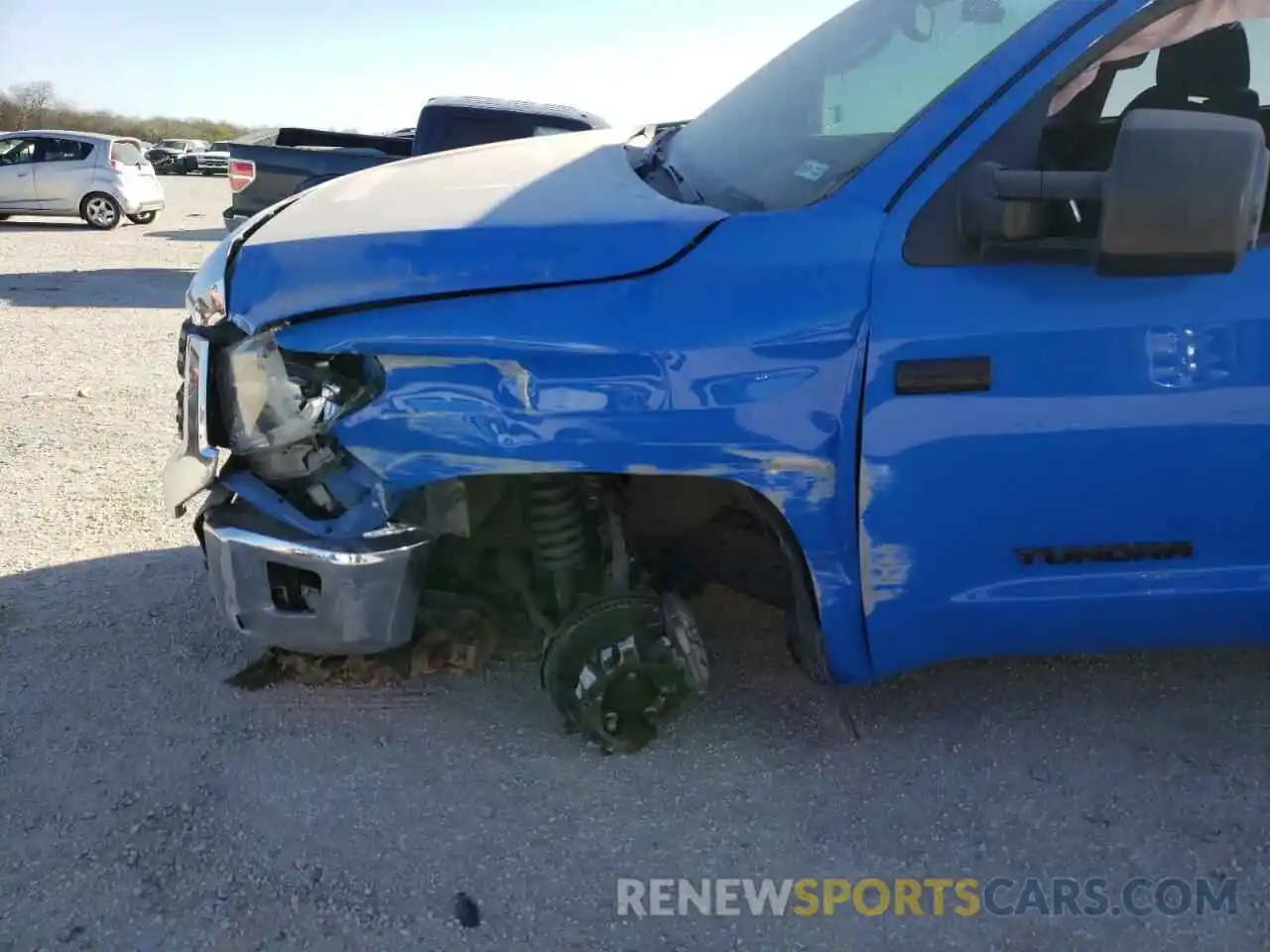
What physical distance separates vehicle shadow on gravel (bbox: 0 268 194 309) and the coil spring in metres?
7.33

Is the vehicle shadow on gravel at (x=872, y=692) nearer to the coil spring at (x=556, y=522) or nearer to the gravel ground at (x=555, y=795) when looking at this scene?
the gravel ground at (x=555, y=795)

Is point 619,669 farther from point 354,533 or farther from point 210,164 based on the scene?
point 210,164

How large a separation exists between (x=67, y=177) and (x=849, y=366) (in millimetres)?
17679

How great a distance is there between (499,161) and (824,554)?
4.95ft

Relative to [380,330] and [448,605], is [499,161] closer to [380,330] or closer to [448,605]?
[380,330]

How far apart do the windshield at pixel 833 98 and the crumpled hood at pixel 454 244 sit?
0.24 m

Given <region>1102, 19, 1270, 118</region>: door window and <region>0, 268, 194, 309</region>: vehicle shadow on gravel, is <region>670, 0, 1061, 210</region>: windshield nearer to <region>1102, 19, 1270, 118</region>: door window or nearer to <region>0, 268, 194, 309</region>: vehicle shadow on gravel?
<region>1102, 19, 1270, 118</region>: door window

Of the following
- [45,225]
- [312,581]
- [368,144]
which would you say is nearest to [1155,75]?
[312,581]

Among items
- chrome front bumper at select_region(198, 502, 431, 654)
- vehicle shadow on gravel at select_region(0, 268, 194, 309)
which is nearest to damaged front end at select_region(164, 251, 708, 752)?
chrome front bumper at select_region(198, 502, 431, 654)

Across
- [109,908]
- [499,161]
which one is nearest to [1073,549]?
[499,161]

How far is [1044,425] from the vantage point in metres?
2.25

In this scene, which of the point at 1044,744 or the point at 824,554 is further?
the point at 1044,744

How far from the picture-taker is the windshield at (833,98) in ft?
7.93

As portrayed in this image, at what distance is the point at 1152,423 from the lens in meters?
2.26
